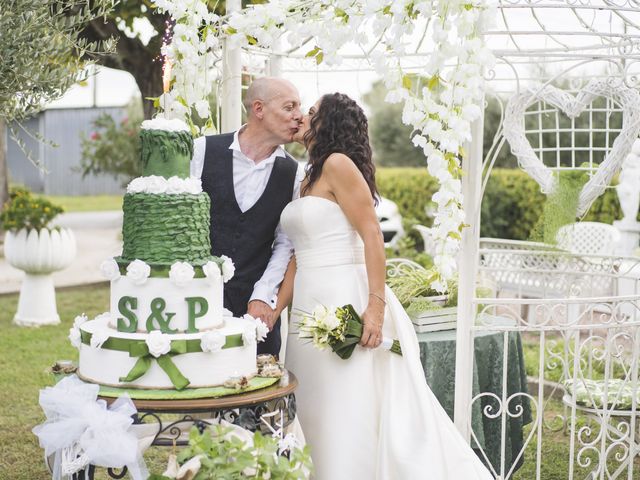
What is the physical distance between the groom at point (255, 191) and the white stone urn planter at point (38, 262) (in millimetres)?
5263

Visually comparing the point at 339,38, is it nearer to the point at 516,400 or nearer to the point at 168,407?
the point at 168,407

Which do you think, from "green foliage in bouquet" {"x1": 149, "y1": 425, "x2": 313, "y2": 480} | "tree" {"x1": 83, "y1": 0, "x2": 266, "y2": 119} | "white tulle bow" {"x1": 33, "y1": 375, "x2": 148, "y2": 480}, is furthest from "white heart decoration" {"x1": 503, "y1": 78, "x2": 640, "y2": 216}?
"tree" {"x1": 83, "y1": 0, "x2": 266, "y2": 119}

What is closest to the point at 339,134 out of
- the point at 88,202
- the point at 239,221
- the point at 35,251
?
the point at 239,221

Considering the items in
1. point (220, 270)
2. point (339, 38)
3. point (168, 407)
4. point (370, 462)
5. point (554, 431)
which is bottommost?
point (554, 431)

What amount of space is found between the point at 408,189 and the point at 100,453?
477 inches

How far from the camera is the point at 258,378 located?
3404 mm

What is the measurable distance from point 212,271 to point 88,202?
2252cm

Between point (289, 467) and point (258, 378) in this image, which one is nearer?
point (289, 467)

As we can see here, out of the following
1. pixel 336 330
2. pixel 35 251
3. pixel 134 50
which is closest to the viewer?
pixel 336 330

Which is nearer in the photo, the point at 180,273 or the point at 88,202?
the point at 180,273

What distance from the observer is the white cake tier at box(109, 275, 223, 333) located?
3252mm

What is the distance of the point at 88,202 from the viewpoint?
2494 centimetres

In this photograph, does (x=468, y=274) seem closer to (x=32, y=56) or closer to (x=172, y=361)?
(x=172, y=361)

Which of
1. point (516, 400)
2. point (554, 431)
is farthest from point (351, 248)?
point (554, 431)
